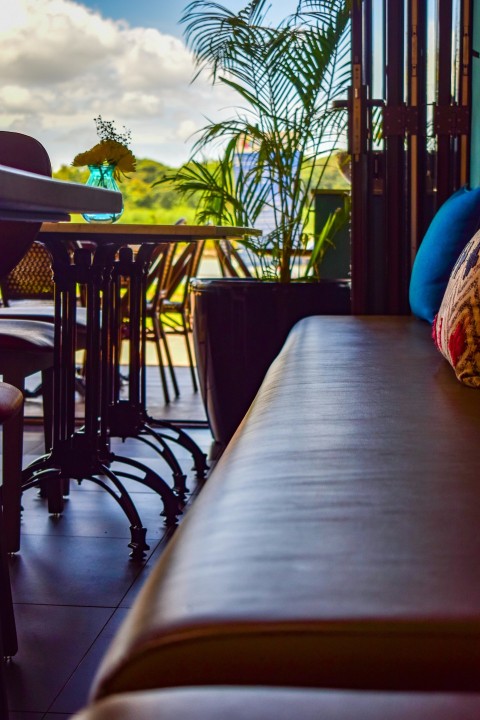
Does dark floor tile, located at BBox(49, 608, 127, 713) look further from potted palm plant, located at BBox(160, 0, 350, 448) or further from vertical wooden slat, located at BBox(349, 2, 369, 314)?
vertical wooden slat, located at BBox(349, 2, 369, 314)

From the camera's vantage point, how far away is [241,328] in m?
3.17

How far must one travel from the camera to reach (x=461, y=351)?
1.58 m

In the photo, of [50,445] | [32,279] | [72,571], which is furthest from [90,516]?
[32,279]

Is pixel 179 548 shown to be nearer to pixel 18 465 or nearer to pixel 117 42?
pixel 18 465

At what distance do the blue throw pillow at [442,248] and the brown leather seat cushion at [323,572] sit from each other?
1.39 meters

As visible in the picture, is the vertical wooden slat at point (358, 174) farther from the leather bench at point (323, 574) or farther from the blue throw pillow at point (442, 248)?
the leather bench at point (323, 574)

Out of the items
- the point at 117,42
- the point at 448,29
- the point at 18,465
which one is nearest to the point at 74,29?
the point at 117,42

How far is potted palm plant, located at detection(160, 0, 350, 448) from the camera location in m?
3.18

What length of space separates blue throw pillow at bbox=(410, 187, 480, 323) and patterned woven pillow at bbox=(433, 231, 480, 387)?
81cm

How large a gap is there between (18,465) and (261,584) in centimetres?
144

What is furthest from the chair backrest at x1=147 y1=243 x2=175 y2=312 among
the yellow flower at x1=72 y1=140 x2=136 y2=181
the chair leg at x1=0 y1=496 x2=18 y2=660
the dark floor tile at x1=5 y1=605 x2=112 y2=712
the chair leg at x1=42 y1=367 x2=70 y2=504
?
the chair leg at x1=0 y1=496 x2=18 y2=660

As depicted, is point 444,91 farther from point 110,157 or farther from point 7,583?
point 7,583

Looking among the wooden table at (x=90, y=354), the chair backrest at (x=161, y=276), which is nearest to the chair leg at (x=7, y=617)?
the wooden table at (x=90, y=354)

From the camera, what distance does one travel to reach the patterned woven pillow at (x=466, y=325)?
1560 mm
